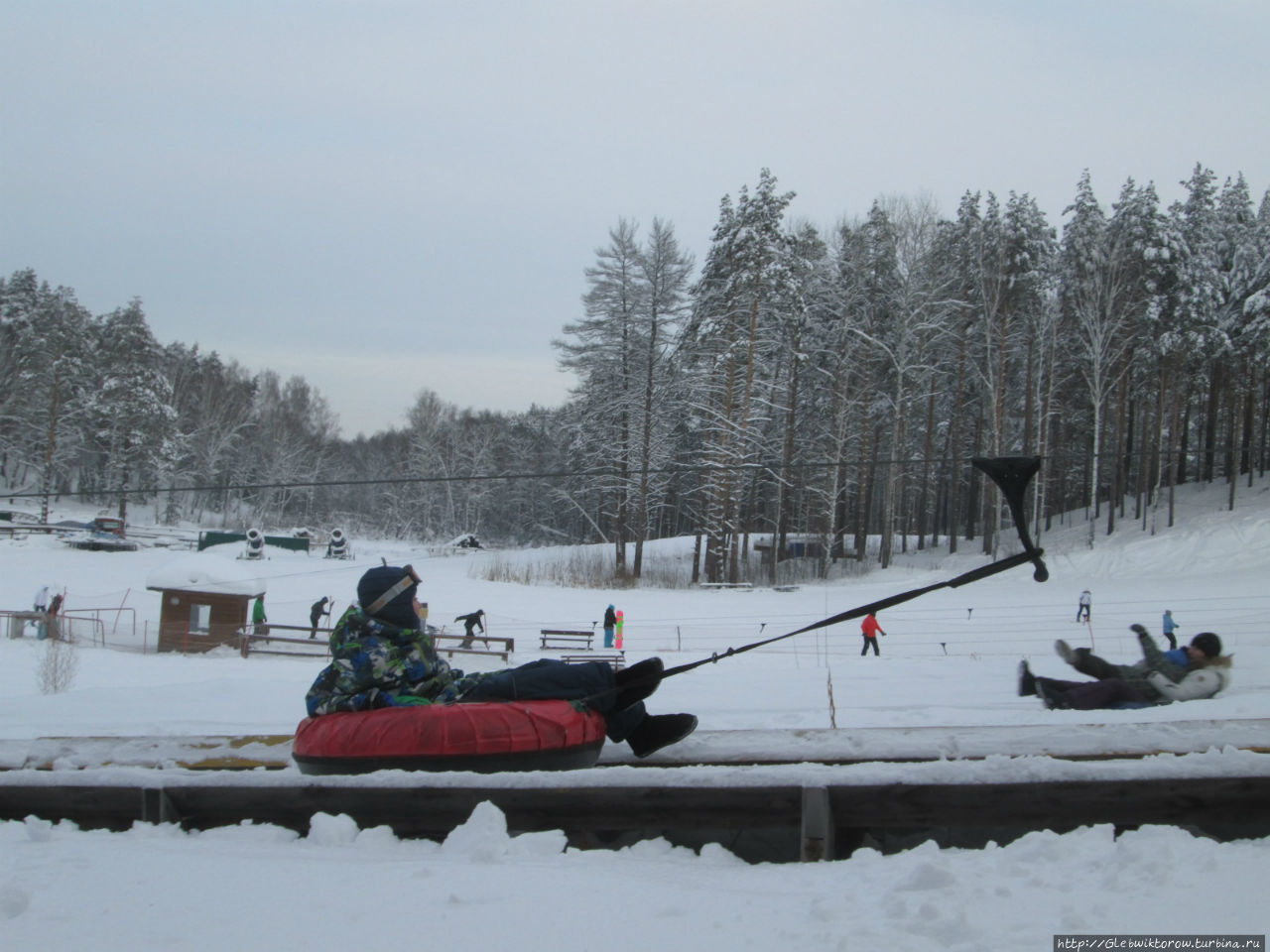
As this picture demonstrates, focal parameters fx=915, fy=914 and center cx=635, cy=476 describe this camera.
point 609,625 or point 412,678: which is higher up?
point 412,678

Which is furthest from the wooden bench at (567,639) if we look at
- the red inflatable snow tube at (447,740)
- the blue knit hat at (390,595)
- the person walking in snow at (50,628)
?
the red inflatable snow tube at (447,740)

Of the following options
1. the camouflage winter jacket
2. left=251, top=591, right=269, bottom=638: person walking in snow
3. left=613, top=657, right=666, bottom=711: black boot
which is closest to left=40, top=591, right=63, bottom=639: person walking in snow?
left=251, top=591, right=269, bottom=638: person walking in snow

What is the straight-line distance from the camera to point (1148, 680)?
31.9 ft

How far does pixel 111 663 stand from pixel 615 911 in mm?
21598

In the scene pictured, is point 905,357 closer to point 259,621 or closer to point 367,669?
point 259,621

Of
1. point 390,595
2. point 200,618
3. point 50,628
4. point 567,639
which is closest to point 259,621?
point 200,618

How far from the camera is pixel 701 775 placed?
401 cm

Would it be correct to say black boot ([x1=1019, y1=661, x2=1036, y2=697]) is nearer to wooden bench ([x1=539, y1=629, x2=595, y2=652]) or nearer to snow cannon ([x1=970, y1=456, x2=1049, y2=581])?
snow cannon ([x1=970, y1=456, x2=1049, y2=581])

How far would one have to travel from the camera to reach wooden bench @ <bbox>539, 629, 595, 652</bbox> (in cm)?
2392

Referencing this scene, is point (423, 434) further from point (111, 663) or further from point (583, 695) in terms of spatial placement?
point (583, 695)

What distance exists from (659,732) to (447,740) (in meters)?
1.17

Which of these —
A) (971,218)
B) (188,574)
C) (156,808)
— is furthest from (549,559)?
(156,808)

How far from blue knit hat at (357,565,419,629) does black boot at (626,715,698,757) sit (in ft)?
4.49

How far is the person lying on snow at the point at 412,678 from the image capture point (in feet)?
15.9
